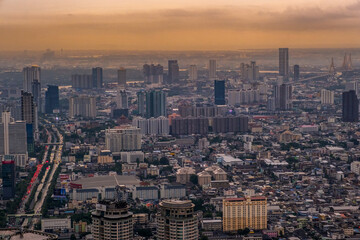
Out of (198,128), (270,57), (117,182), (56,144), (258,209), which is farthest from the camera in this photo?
(270,57)

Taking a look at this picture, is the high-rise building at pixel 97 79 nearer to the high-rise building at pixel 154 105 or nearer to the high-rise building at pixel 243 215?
the high-rise building at pixel 154 105

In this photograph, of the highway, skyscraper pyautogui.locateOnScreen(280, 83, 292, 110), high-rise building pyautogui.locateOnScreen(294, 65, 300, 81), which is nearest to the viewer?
the highway

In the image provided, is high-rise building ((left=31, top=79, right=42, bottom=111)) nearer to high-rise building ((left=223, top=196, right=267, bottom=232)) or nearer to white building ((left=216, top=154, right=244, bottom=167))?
white building ((left=216, top=154, right=244, bottom=167))

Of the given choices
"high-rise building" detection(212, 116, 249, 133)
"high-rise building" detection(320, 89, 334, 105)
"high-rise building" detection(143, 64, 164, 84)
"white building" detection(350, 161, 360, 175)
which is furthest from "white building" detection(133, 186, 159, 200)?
"high-rise building" detection(143, 64, 164, 84)

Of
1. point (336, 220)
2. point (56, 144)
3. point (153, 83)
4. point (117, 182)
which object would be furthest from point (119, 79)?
point (336, 220)

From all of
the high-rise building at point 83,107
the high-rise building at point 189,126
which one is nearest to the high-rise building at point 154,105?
the high-rise building at point 83,107

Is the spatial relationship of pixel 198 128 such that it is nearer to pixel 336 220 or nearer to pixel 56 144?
pixel 56 144

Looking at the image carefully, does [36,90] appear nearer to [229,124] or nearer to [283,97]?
[229,124]
